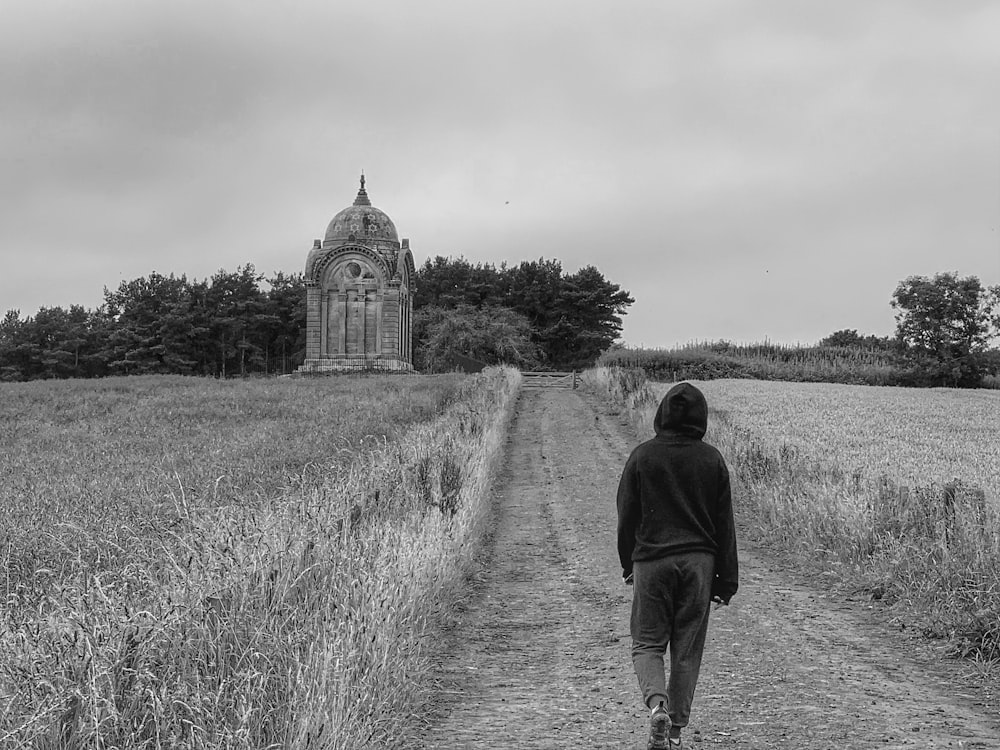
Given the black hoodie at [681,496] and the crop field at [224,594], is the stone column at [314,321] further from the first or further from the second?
the black hoodie at [681,496]

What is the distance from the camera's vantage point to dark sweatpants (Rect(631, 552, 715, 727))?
6.62 meters

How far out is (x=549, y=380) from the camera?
175 feet

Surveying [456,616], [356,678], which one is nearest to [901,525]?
[456,616]

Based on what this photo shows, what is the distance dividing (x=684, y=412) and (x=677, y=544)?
86 cm

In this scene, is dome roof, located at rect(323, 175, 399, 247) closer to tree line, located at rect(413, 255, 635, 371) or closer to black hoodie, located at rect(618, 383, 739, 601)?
tree line, located at rect(413, 255, 635, 371)

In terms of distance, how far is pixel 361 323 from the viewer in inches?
2518

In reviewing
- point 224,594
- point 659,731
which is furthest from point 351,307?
point 659,731

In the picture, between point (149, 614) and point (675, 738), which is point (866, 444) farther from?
point (149, 614)

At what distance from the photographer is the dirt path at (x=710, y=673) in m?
7.05

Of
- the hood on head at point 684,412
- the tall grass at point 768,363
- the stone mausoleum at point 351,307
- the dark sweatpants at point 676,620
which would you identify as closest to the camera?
the dark sweatpants at point 676,620

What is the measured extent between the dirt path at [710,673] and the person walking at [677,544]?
63 cm

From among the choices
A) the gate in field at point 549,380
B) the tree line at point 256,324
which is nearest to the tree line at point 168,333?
the tree line at point 256,324

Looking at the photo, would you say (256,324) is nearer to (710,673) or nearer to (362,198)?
(362,198)

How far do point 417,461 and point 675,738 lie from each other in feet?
30.6
